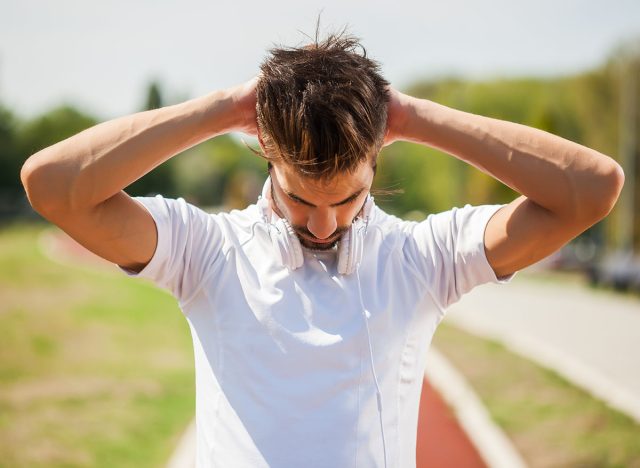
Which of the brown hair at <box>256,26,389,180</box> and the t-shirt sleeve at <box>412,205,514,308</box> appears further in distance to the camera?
the t-shirt sleeve at <box>412,205,514,308</box>

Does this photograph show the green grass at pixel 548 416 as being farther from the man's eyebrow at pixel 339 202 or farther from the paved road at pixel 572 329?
the man's eyebrow at pixel 339 202

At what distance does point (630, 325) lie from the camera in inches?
496

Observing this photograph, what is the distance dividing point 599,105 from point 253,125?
31.9m

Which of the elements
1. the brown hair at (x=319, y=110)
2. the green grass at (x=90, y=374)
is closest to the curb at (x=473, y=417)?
the green grass at (x=90, y=374)

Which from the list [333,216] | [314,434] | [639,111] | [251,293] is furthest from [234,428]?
[639,111]

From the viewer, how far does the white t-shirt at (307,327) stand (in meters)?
1.81

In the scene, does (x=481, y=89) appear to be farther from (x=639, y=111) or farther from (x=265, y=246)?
(x=265, y=246)

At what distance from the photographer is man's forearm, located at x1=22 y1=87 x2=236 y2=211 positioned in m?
1.80

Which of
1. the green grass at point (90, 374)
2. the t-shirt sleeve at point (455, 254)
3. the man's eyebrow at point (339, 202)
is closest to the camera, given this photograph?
the man's eyebrow at point (339, 202)

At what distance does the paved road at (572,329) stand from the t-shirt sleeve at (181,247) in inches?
233

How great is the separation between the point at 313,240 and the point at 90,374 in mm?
9748

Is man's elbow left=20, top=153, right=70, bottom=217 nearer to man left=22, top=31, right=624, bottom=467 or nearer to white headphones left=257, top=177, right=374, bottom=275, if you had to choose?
man left=22, top=31, right=624, bottom=467

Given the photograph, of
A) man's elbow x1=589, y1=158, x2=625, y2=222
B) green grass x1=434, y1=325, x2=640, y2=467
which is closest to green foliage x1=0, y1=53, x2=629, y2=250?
green grass x1=434, y1=325, x2=640, y2=467

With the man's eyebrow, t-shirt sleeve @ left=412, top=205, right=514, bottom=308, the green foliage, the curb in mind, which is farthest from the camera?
the green foliage
